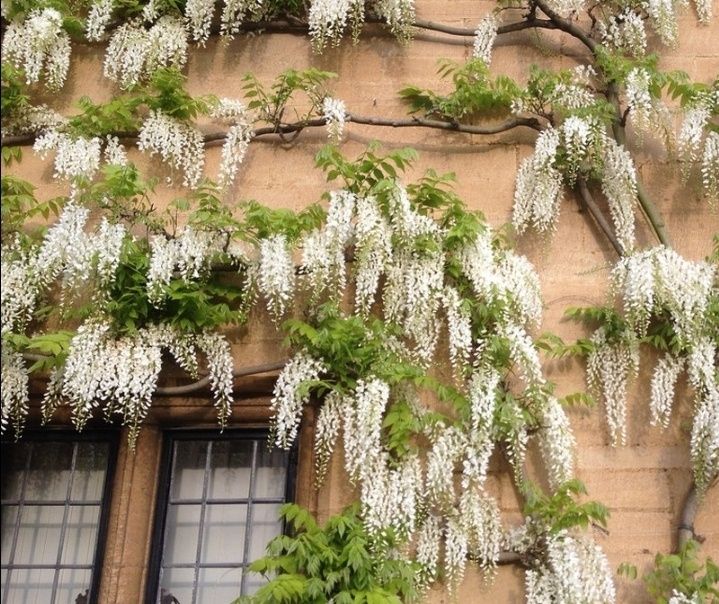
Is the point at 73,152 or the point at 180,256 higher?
the point at 73,152

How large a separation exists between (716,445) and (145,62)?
3555 mm

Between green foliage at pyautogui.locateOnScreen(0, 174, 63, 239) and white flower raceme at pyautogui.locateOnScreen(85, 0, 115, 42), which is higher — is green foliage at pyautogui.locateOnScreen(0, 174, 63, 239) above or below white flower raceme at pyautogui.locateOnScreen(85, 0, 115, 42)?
below

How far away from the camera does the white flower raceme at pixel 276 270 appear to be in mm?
4543

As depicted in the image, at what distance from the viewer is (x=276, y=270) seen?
179 inches

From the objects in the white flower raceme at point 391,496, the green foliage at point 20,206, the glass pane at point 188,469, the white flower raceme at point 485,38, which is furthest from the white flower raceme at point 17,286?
the white flower raceme at point 485,38

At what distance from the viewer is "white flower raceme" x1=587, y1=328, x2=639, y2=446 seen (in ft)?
14.6

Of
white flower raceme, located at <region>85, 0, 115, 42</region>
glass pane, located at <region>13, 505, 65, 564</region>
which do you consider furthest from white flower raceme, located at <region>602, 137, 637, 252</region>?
glass pane, located at <region>13, 505, 65, 564</region>

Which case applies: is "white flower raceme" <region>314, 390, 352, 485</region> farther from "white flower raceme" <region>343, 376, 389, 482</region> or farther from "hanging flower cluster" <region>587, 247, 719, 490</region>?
"hanging flower cluster" <region>587, 247, 719, 490</region>

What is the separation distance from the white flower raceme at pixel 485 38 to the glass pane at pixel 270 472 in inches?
94.1

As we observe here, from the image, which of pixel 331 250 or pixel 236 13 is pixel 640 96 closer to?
pixel 331 250

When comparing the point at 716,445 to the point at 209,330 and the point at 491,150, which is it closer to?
the point at 491,150

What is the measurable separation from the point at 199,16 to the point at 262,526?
9.20ft

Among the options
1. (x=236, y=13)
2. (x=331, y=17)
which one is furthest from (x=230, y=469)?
(x=236, y=13)

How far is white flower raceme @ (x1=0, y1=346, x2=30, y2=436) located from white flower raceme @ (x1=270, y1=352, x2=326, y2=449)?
45.7 inches
